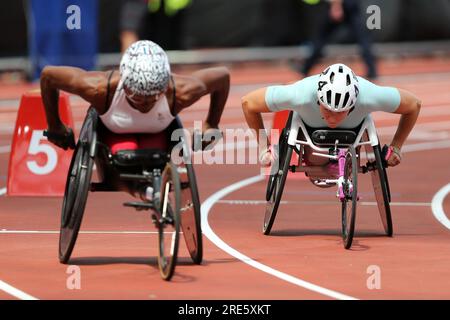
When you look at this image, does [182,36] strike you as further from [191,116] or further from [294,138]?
[294,138]

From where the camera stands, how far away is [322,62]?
33.0 meters

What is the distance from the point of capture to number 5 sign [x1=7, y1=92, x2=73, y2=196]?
15.6m

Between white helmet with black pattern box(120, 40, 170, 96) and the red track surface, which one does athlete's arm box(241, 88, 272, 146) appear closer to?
the red track surface

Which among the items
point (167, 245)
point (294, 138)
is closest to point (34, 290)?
point (167, 245)

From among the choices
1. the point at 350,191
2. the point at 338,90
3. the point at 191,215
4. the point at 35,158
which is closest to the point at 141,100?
the point at 191,215

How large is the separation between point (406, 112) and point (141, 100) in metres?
2.69

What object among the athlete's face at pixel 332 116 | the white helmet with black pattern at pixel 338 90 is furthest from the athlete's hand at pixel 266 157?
the white helmet with black pattern at pixel 338 90

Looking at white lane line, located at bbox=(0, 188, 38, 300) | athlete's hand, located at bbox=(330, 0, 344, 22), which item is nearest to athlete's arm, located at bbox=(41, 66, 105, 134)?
white lane line, located at bbox=(0, 188, 38, 300)

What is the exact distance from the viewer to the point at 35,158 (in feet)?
51.2

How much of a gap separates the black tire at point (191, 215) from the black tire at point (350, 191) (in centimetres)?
130

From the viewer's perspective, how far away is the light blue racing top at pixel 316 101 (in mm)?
12398

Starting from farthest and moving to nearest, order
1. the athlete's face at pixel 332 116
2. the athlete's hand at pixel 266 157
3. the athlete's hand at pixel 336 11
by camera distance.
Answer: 1. the athlete's hand at pixel 336 11
2. the athlete's hand at pixel 266 157
3. the athlete's face at pixel 332 116

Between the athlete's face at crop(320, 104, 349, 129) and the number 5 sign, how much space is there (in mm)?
3832

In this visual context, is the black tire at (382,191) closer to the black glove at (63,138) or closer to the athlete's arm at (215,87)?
the athlete's arm at (215,87)
